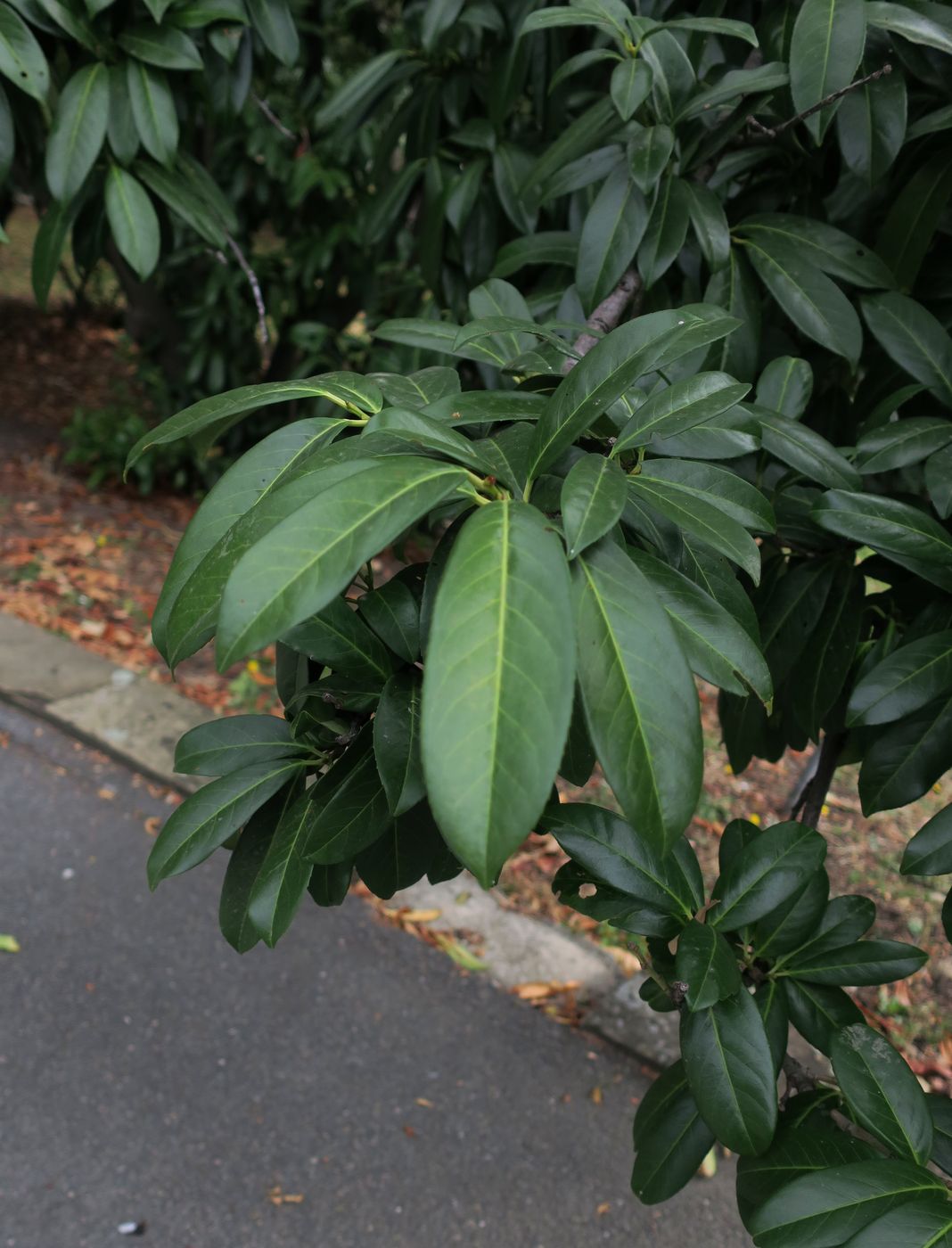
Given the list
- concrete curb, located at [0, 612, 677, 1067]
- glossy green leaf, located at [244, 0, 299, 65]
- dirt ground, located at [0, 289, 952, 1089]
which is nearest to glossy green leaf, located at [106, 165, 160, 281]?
glossy green leaf, located at [244, 0, 299, 65]

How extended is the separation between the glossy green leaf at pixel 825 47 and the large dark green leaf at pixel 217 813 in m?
0.90

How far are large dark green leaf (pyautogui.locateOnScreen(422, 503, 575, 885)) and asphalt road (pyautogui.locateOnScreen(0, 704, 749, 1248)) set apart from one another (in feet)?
6.16

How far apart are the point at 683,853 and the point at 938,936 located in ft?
6.73

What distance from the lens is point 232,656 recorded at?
60 centimetres

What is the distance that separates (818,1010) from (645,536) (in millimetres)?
567

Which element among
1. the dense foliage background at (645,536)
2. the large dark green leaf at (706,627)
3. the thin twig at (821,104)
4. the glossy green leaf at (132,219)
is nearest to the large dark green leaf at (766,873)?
the dense foliage background at (645,536)

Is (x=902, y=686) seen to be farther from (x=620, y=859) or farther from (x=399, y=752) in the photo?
(x=399, y=752)

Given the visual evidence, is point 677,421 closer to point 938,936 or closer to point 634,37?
point 634,37

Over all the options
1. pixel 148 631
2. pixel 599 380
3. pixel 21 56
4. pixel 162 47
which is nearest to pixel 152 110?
pixel 162 47

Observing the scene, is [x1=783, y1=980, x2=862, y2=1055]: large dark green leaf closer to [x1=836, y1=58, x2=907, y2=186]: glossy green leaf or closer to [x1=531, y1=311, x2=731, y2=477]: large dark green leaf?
[x1=531, y1=311, x2=731, y2=477]: large dark green leaf

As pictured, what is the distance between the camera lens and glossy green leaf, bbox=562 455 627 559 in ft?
2.09

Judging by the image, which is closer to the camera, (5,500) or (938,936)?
(938,936)

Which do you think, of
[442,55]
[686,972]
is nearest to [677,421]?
[686,972]

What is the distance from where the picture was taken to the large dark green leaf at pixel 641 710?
2.06 ft
